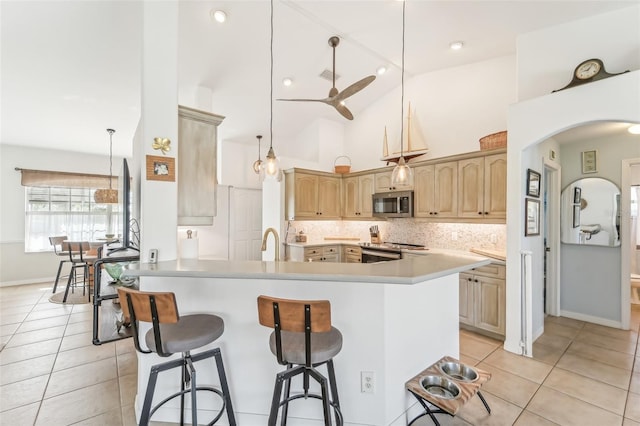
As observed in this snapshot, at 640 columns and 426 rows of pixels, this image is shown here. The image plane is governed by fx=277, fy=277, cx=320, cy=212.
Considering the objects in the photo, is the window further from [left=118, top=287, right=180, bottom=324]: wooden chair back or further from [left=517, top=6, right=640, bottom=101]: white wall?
[left=517, top=6, right=640, bottom=101]: white wall

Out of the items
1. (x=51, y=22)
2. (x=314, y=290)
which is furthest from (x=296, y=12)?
(x=314, y=290)

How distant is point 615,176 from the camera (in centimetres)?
371

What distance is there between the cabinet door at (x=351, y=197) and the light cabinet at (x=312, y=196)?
11 cm

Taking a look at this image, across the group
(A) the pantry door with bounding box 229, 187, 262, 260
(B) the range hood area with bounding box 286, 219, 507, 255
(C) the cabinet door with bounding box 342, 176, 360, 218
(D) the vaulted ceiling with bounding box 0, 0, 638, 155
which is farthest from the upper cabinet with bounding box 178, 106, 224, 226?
(A) the pantry door with bounding box 229, 187, 262, 260

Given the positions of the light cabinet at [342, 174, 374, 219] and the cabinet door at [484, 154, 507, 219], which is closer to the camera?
the cabinet door at [484, 154, 507, 219]

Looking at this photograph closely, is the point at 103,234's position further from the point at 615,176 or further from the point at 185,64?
the point at 615,176

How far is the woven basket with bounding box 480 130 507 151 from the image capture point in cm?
348

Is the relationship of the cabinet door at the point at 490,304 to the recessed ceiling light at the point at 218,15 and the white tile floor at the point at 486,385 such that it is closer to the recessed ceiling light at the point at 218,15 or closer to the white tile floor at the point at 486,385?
the white tile floor at the point at 486,385

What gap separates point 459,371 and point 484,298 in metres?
1.56

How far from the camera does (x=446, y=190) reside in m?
4.05

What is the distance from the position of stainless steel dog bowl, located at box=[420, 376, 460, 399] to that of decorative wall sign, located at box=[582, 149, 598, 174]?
3891mm

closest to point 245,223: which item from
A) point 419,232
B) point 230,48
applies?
point 230,48

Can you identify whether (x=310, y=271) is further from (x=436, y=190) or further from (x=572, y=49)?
(x=572, y=49)

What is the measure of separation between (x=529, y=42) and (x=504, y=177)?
4.96 ft
